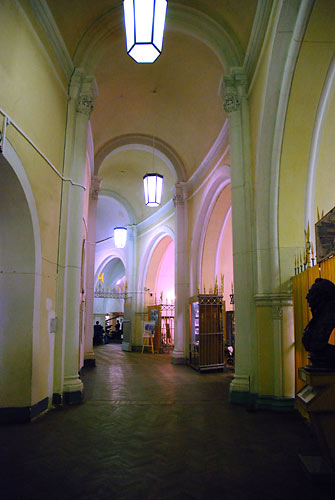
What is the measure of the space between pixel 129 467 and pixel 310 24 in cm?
588

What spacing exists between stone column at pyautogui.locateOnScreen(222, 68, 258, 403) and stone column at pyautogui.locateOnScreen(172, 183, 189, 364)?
5767 millimetres

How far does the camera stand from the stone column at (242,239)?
6551 mm

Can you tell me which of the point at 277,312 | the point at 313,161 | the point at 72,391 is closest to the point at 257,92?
the point at 313,161

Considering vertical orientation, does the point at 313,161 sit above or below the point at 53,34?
below

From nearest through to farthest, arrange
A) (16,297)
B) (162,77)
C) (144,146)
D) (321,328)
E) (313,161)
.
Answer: (321,328) → (16,297) → (313,161) → (162,77) → (144,146)

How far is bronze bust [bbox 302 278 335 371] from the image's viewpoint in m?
3.46

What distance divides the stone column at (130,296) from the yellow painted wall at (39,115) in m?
11.2

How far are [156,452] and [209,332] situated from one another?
6.84 metres

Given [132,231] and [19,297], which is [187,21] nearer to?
[19,297]

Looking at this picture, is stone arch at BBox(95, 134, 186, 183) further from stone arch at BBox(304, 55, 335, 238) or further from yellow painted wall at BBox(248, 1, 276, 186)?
stone arch at BBox(304, 55, 335, 238)

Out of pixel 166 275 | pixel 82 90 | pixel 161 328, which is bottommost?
pixel 161 328

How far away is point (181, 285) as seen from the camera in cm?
1270

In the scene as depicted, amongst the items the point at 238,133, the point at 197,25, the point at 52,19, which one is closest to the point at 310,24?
the point at 238,133

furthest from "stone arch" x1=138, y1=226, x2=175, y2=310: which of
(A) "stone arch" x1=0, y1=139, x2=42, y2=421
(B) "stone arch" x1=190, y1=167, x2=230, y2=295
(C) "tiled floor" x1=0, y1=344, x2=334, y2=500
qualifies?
(A) "stone arch" x1=0, y1=139, x2=42, y2=421
